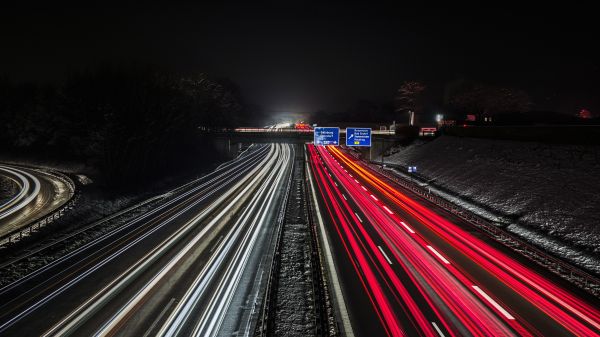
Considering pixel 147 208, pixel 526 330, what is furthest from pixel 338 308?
pixel 147 208

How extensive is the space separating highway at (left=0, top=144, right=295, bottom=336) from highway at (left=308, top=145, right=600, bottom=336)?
512 cm

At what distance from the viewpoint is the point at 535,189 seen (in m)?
30.8

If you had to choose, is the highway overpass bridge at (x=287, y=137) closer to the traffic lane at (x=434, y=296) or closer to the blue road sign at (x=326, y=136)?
the blue road sign at (x=326, y=136)

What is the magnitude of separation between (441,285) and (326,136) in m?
34.4

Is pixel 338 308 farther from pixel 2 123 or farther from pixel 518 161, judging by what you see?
pixel 2 123

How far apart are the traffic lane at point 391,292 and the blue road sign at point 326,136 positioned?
2541 cm

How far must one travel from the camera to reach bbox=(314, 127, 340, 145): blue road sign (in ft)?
162

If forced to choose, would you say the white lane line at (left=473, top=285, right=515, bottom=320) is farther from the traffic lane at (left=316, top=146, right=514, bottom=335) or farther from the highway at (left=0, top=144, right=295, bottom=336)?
the highway at (left=0, top=144, right=295, bottom=336)

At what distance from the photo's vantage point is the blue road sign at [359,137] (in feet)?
167

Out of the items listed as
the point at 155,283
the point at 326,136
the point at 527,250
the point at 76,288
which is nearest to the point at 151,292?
the point at 155,283

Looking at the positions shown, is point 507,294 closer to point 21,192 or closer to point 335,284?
point 335,284

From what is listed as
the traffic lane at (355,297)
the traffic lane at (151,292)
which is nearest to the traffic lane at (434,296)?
the traffic lane at (355,297)

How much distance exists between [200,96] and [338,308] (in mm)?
83519

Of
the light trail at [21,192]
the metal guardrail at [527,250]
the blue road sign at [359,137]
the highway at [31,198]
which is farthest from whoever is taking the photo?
the blue road sign at [359,137]
